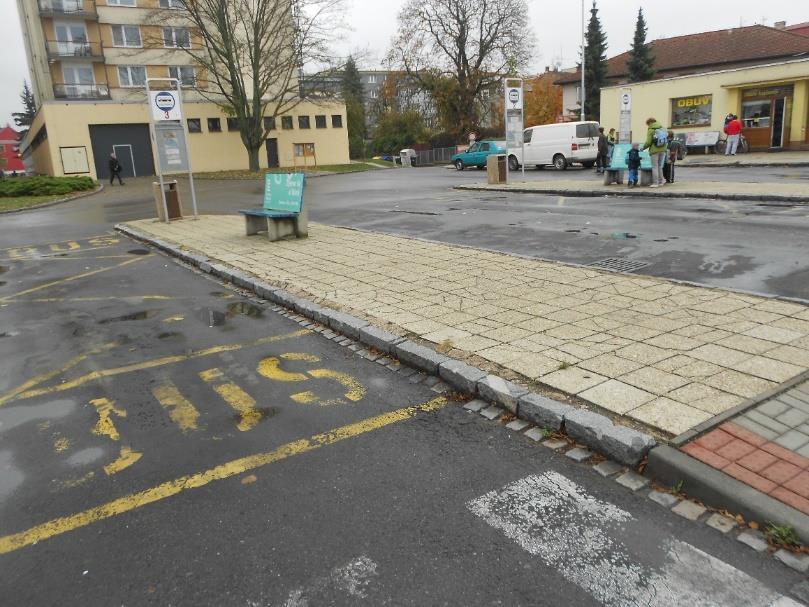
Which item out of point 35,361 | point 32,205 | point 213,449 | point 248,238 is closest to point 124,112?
point 32,205

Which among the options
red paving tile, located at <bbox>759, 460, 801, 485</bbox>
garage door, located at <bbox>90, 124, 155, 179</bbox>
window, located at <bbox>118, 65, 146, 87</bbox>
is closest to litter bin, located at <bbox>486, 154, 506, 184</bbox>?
red paving tile, located at <bbox>759, 460, 801, 485</bbox>

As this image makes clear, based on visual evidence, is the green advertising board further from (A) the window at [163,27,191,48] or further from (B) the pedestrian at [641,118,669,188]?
(A) the window at [163,27,191,48]

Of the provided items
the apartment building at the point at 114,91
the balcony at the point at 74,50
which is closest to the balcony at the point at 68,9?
the apartment building at the point at 114,91

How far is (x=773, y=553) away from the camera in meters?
2.92

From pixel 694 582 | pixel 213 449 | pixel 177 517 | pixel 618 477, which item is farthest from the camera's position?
pixel 213 449

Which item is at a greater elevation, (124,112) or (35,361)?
(124,112)

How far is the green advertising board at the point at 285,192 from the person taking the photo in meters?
11.9

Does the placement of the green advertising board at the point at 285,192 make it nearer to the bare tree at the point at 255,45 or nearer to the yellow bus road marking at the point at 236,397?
the yellow bus road marking at the point at 236,397

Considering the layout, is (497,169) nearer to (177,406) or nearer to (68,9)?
(177,406)

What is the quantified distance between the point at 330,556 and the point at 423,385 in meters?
2.21

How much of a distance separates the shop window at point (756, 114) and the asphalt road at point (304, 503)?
1260 inches

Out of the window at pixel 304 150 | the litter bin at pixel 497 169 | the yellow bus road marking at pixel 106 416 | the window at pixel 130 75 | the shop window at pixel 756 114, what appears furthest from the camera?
the window at pixel 304 150

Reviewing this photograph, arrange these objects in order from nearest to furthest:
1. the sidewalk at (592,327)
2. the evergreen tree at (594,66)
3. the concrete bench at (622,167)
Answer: the sidewalk at (592,327), the concrete bench at (622,167), the evergreen tree at (594,66)

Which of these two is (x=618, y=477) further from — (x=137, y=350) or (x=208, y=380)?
(x=137, y=350)
